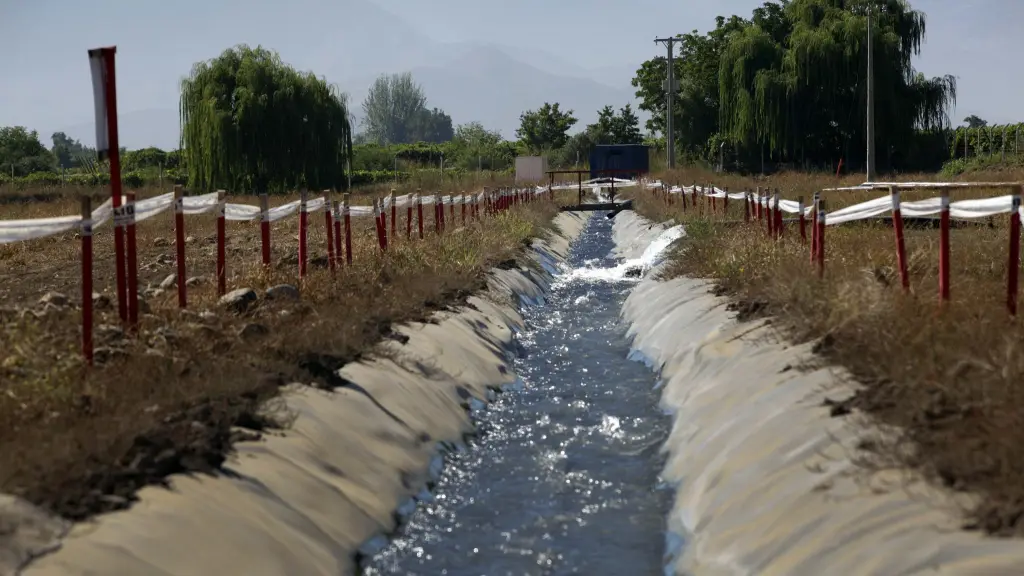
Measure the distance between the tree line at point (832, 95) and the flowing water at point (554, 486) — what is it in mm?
42675

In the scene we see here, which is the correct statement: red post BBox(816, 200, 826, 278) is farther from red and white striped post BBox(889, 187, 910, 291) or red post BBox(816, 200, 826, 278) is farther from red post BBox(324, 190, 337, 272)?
red post BBox(324, 190, 337, 272)

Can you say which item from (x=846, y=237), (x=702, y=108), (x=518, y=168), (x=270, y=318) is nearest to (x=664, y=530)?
(x=270, y=318)

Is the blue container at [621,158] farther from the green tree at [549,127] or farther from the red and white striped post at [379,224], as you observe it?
the red and white striped post at [379,224]

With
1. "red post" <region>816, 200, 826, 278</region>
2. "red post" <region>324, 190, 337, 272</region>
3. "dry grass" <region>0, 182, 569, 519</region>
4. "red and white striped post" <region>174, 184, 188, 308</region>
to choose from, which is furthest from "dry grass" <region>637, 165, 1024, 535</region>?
"red and white striped post" <region>174, 184, 188, 308</region>

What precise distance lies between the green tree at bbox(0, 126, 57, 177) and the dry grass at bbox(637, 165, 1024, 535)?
7761 centimetres

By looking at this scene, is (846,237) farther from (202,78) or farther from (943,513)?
(202,78)

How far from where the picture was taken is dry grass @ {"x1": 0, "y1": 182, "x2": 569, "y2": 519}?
22.7 ft

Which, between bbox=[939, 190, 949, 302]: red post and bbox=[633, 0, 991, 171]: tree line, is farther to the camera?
bbox=[633, 0, 991, 171]: tree line

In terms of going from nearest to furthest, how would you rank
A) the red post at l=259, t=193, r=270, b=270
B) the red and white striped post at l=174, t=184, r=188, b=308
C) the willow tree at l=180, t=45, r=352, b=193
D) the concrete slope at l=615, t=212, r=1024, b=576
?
the concrete slope at l=615, t=212, r=1024, b=576 < the red and white striped post at l=174, t=184, r=188, b=308 < the red post at l=259, t=193, r=270, b=270 < the willow tree at l=180, t=45, r=352, b=193

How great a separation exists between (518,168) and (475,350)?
6708 cm

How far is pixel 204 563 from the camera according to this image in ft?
21.6

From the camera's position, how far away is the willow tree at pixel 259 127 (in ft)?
158

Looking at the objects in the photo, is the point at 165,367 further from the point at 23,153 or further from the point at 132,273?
the point at 23,153

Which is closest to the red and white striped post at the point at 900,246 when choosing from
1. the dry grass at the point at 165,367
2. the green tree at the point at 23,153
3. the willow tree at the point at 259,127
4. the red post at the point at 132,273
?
the dry grass at the point at 165,367
